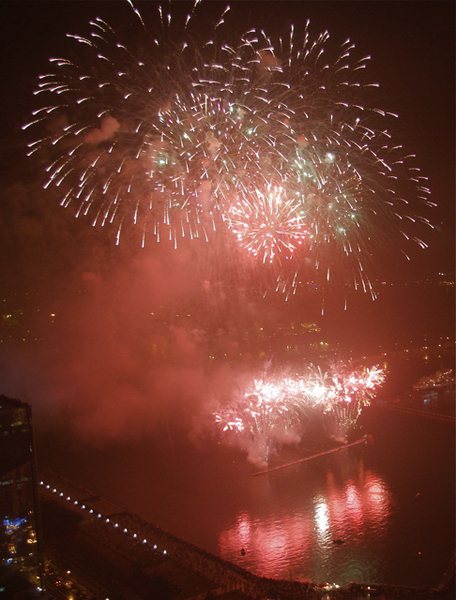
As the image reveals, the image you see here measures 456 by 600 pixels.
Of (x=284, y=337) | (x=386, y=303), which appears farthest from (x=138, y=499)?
(x=386, y=303)

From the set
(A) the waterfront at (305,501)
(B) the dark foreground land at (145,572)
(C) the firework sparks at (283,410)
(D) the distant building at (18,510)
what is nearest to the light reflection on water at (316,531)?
(A) the waterfront at (305,501)

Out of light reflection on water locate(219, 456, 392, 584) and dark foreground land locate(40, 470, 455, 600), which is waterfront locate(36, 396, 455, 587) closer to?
light reflection on water locate(219, 456, 392, 584)

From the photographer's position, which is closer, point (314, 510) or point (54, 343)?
point (314, 510)

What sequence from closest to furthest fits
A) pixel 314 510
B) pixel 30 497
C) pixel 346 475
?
1. pixel 30 497
2. pixel 314 510
3. pixel 346 475

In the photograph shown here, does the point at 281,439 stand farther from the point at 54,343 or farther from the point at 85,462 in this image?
the point at 54,343

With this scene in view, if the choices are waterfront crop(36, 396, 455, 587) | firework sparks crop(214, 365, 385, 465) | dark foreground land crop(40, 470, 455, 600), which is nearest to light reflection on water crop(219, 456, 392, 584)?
waterfront crop(36, 396, 455, 587)
